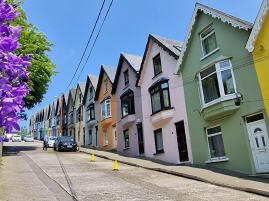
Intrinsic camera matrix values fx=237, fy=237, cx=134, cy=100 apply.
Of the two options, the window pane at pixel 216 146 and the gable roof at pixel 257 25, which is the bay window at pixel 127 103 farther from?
the gable roof at pixel 257 25

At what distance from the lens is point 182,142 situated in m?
17.0

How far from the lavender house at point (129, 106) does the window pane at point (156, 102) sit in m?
2.14

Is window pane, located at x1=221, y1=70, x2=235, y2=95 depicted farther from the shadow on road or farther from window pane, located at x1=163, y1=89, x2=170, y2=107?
the shadow on road

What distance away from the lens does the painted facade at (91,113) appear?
32.8m

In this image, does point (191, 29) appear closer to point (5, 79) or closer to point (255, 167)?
point (255, 167)

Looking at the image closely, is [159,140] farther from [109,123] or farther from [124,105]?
[109,123]

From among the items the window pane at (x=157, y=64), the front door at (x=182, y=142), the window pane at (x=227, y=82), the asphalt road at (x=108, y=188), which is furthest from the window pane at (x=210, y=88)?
the window pane at (x=157, y=64)

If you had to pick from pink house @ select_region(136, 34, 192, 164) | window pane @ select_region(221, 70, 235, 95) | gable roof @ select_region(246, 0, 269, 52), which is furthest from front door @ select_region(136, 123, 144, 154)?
gable roof @ select_region(246, 0, 269, 52)

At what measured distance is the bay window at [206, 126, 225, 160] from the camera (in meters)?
14.1

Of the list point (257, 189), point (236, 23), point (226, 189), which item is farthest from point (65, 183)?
point (236, 23)

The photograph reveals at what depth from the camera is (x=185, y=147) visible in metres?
16.7

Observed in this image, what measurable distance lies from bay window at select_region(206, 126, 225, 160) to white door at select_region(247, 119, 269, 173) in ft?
6.65

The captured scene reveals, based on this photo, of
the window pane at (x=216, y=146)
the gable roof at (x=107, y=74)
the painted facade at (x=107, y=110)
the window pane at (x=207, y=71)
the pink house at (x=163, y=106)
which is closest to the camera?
the window pane at (x=216, y=146)

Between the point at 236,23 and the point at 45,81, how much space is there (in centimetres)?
1760
